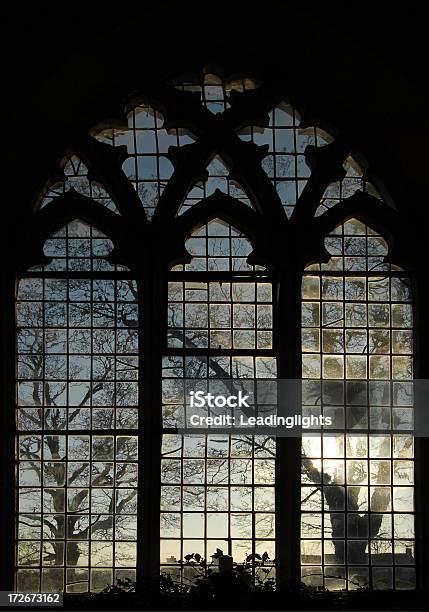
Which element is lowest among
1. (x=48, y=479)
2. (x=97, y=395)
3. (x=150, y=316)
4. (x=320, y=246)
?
(x=48, y=479)

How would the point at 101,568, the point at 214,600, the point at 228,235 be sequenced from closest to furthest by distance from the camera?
the point at 214,600 → the point at 101,568 → the point at 228,235

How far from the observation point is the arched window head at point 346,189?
7988 millimetres

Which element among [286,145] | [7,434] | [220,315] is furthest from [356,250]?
[7,434]

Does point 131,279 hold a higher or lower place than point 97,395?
higher

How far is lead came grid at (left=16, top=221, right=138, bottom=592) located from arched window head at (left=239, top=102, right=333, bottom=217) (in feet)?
4.16

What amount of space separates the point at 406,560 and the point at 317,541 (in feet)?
1.99

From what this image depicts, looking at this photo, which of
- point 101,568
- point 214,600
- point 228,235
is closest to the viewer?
point 214,600

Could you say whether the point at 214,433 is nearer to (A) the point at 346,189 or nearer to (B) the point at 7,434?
(B) the point at 7,434

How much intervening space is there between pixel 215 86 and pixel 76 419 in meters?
2.59

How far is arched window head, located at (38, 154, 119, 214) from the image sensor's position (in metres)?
7.93

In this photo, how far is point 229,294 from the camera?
7.88 meters

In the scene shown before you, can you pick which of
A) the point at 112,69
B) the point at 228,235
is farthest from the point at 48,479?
the point at 112,69

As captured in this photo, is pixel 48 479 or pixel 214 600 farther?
pixel 48 479

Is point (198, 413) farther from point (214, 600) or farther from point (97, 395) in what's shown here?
point (214, 600)
